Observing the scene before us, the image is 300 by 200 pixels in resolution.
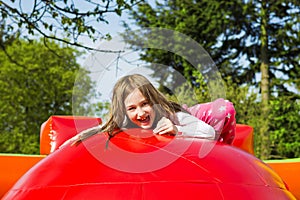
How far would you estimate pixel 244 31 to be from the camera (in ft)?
47.3

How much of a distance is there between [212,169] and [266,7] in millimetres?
12246

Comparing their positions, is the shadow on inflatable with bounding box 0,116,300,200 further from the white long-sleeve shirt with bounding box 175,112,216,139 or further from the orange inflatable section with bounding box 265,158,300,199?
the orange inflatable section with bounding box 265,158,300,199

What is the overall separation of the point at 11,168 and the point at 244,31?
11.7m

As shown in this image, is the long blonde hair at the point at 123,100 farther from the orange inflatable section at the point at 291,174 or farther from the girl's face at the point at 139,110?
Result: the orange inflatable section at the point at 291,174

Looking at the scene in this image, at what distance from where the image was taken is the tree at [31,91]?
1492cm

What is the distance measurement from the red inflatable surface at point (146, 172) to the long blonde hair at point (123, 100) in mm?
91

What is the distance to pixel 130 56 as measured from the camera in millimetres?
2262

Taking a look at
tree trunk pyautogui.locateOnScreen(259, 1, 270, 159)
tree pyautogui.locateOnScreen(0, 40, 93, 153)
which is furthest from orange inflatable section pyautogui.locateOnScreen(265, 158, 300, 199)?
tree pyautogui.locateOnScreen(0, 40, 93, 153)

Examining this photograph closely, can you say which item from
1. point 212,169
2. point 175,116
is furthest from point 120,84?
point 212,169

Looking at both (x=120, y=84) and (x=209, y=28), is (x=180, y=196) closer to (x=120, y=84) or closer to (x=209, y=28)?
(x=120, y=84)

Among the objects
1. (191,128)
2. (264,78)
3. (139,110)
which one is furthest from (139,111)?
(264,78)

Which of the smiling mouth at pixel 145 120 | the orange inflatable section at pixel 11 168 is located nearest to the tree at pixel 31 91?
the orange inflatable section at pixel 11 168

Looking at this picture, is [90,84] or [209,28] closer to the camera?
[90,84]

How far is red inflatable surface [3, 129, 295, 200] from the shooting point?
2.07 metres
